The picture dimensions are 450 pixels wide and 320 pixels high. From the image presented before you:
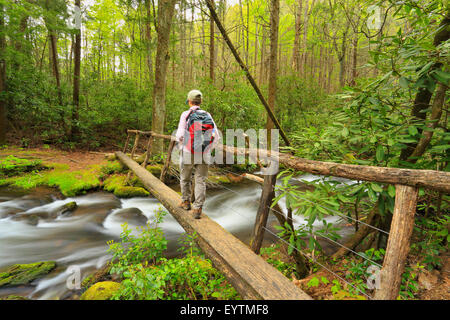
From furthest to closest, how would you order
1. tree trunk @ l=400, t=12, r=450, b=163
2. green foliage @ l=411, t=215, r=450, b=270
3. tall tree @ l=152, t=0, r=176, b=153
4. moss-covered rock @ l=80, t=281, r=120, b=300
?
tall tree @ l=152, t=0, r=176, b=153 → moss-covered rock @ l=80, t=281, r=120, b=300 → green foliage @ l=411, t=215, r=450, b=270 → tree trunk @ l=400, t=12, r=450, b=163

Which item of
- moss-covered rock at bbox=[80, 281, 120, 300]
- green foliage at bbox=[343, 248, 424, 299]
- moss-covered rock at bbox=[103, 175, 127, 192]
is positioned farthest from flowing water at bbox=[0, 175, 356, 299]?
green foliage at bbox=[343, 248, 424, 299]

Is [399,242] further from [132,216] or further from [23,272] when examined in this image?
[132,216]

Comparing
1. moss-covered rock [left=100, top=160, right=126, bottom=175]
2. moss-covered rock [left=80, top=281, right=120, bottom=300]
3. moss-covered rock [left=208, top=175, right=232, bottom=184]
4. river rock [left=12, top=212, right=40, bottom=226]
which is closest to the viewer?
moss-covered rock [left=80, top=281, right=120, bottom=300]

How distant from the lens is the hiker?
2.99 metres

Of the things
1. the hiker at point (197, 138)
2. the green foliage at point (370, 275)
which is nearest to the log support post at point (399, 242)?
the green foliage at point (370, 275)

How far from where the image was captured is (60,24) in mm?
9055

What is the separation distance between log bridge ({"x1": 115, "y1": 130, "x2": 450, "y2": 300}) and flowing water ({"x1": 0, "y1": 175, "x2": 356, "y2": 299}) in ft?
7.69

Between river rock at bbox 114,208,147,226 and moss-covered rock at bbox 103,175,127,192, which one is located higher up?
moss-covered rock at bbox 103,175,127,192

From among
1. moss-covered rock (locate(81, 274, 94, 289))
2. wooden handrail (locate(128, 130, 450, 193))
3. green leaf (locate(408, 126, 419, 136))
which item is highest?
green leaf (locate(408, 126, 419, 136))

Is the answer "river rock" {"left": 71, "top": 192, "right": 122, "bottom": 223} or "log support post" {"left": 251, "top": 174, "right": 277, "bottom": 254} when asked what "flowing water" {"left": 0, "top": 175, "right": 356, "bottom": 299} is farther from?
"log support post" {"left": 251, "top": 174, "right": 277, "bottom": 254}

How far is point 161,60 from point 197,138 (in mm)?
6242

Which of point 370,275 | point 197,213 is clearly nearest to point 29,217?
point 197,213

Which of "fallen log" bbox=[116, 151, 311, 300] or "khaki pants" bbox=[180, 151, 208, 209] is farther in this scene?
"khaki pants" bbox=[180, 151, 208, 209]

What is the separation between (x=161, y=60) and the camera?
26.2 ft
